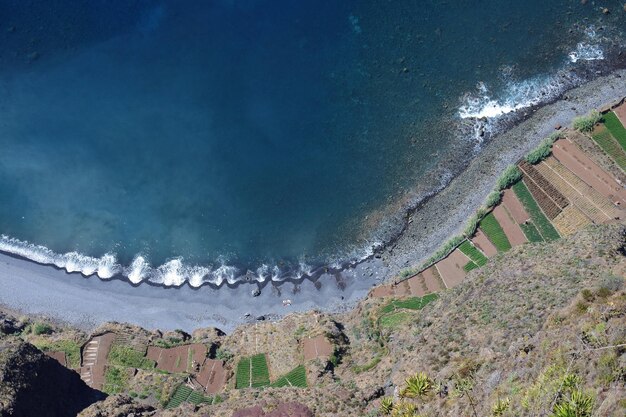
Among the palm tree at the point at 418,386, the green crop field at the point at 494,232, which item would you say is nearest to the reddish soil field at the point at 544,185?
the green crop field at the point at 494,232

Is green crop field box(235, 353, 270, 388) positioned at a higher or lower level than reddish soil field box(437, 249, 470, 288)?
lower

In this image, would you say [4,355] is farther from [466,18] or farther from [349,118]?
[466,18]

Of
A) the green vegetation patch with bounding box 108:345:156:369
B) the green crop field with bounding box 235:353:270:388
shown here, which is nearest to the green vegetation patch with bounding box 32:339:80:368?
the green vegetation patch with bounding box 108:345:156:369

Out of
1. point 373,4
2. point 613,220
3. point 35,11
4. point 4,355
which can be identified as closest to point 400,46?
point 373,4

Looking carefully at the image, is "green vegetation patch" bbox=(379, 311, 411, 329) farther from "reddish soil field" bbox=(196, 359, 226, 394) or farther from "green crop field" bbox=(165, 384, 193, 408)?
"green crop field" bbox=(165, 384, 193, 408)

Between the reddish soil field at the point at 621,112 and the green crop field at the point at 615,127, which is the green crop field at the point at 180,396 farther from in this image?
the reddish soil field at the point at 621,112

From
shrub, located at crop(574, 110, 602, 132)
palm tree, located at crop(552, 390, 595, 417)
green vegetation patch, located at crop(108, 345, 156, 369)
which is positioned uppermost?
shrub, located at crop(574, 110, 602, 132)

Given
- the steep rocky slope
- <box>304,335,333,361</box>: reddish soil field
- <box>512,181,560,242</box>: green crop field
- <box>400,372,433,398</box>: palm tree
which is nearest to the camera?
<box>400,372,433,398</box>: palm tree
